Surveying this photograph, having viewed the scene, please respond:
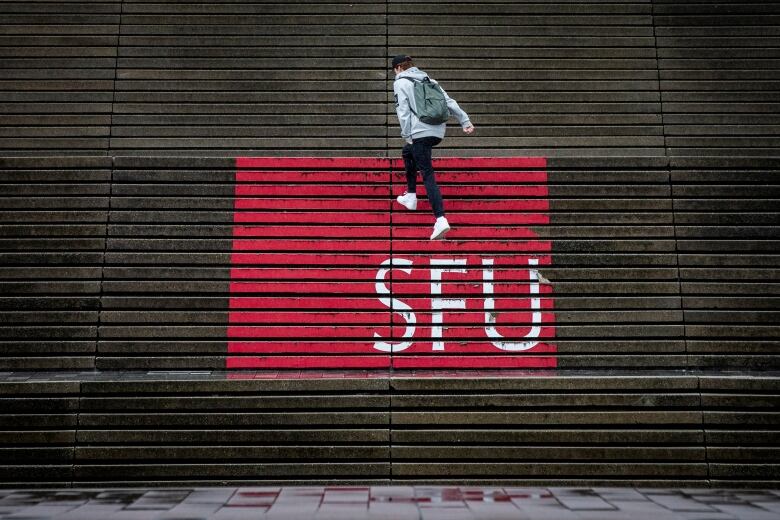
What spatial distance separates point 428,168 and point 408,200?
1.47ft

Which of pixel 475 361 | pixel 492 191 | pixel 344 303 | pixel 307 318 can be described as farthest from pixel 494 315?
pixel 307 318

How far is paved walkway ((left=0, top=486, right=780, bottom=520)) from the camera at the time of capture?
349 centimetres

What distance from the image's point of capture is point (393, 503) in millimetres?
3752

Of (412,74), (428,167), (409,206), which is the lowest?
(409,206)

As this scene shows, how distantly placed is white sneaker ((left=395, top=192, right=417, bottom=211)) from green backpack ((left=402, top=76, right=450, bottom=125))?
2.51ft

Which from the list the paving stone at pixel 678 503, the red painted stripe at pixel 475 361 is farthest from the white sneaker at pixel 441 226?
the paving stone at pixel 678 503

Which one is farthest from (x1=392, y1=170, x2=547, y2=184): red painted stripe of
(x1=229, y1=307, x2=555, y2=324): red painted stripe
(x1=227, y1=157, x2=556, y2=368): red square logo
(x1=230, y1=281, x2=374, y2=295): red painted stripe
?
(x1=229, y1=307, x2=555, y2=324): red painted stripe

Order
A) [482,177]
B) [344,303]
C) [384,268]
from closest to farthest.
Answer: [344,303] < [384,268] < [482,177]

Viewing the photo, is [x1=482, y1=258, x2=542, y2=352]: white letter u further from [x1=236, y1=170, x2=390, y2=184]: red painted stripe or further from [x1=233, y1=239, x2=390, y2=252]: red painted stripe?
[x1=236, y1=170, x2=390, y2=184]: red painted stripe

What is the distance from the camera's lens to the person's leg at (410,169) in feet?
17.5

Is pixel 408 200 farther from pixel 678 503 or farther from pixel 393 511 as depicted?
pixel 678 503

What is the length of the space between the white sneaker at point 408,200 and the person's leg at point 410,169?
5 centimetres

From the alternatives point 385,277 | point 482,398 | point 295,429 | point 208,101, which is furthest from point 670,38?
point 295,429

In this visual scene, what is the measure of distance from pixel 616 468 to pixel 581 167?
2.97 m
